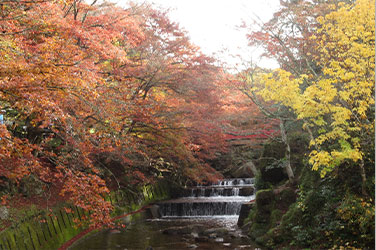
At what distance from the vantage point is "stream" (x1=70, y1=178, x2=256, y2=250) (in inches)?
489

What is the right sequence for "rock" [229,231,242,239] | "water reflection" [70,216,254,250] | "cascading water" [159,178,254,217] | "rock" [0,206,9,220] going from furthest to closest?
1. "cascading water" [159,178,254,217]
2. "rock" [229,231,242,239]
3. "water reflection" [70,216,254,250]
4. "rock" [0,206,9,220]

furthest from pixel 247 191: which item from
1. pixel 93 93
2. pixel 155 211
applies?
pixel 93 93

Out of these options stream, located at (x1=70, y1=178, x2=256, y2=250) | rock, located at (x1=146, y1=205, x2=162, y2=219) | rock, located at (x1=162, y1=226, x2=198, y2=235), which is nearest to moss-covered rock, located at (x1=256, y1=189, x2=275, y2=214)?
stream, located at (x1=70, y1=178, x2=256, y2=250)

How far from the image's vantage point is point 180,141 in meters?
13.8

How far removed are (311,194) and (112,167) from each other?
10.4 m

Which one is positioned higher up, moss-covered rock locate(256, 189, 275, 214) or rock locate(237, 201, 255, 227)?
moss-covered rock locate(256, 189, 275, 214)

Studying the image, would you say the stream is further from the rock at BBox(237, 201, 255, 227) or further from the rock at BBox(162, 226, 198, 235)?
the rock at BBox(237, 201, 255, 227)

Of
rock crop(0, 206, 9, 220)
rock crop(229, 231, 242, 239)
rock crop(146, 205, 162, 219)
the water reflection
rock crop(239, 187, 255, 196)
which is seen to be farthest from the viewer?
rock crop(239, 187, 255, 196)

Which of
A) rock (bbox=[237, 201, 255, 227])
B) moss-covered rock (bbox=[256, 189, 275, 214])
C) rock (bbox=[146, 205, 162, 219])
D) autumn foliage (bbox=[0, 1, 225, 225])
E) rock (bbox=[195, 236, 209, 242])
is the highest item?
autumn foliage (bbox=[0, 1, 225, 225])

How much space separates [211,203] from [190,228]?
168 inches

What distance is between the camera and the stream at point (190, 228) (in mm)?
12430

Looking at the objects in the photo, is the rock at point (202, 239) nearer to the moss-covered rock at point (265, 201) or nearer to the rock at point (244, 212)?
A: the moss-covered rock at point (265, 201)

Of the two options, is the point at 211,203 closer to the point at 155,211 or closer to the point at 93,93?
the point at 155,211

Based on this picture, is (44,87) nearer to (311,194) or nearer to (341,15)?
(341,15)
